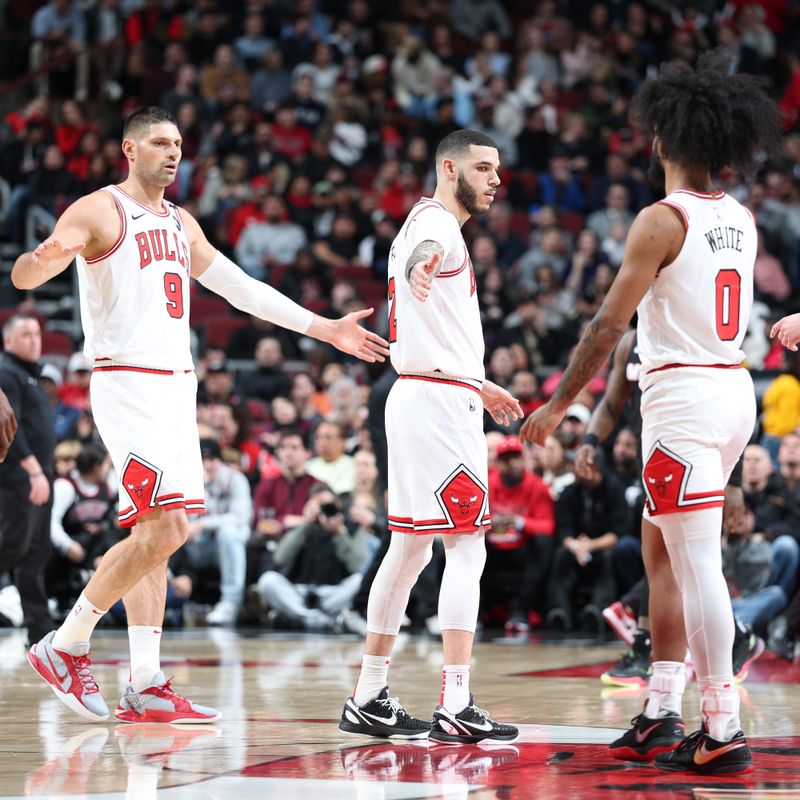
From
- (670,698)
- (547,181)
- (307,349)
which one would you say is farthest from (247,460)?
(670,698)

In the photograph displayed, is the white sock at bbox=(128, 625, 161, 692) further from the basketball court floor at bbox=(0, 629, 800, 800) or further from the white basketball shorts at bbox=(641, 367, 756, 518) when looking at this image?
the white basketball shorts at bbox=(641, 367, 756, 518)

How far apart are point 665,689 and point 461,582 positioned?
0.92m

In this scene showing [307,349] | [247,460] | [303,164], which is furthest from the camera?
[303,164]

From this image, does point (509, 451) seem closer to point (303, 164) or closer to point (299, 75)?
point (303, 164)

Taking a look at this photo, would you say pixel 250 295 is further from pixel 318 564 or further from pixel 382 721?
pixel 318 564

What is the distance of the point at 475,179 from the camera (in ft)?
19.1

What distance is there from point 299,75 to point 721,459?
48.5 feet

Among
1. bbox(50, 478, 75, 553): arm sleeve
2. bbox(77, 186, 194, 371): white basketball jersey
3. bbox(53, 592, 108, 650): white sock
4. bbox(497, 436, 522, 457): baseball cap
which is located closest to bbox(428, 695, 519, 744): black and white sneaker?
bbox(53, 592, 108, 650): white sock

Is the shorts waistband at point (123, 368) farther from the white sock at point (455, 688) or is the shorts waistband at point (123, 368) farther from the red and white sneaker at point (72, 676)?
A: the white sock at point (455, 688)

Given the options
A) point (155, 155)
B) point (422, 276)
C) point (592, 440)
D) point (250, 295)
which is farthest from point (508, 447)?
point (422, 276)

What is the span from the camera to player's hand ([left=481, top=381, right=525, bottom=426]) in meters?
5.86

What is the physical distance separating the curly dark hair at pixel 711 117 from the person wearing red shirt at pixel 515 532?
262 inches

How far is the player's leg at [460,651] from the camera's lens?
5.44 metres

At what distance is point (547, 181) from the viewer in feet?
58.5
